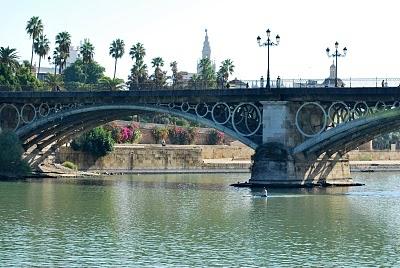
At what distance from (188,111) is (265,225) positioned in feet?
115

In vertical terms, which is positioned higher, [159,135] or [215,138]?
[215,138]

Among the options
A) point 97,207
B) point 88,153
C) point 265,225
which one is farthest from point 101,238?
point 88,153

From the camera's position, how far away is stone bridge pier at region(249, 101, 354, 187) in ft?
283

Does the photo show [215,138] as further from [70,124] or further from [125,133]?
[70,124]

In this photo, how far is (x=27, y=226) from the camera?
55.8m

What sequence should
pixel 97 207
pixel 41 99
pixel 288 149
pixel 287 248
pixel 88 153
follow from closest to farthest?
pixel 287 248, pixel 97 207, pixel 288 149, pixel 41 99, pixel 88 153

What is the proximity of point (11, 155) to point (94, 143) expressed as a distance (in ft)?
79.9

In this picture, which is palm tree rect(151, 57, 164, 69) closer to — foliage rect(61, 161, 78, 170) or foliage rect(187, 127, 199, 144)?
foliage rect(187, 127, 199, 144)

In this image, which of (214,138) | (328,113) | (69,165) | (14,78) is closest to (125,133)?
(14,78)

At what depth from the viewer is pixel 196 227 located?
5650cm

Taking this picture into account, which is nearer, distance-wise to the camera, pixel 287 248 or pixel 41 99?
pixel 287 248

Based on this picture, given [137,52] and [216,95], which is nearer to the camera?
[216,95]

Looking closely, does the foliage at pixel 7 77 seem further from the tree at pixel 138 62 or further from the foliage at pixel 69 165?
the tree at pixel 138 62

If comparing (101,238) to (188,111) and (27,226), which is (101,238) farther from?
(188,111)
